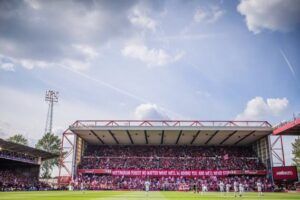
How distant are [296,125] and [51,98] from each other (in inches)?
2062

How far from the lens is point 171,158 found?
2212 inches

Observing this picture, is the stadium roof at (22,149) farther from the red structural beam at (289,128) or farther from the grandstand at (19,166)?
the red structural beam at (289,128)

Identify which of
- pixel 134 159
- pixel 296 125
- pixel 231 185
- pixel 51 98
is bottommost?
pixel 231 185

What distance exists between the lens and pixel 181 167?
2119 inches

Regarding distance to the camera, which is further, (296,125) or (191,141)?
(191,141)

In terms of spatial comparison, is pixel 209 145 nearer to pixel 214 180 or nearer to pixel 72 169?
pixel 214 180

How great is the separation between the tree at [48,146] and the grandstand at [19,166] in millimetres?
24584

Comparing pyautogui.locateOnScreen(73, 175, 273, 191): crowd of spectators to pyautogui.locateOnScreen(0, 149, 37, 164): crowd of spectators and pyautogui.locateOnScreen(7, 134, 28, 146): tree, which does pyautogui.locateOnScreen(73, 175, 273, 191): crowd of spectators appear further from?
pyautogui.locateOnScreen(7, 134, 28, 146): tree

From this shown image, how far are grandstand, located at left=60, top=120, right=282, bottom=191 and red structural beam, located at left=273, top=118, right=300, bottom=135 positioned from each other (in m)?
2.47

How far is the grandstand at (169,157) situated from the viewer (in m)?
49.8

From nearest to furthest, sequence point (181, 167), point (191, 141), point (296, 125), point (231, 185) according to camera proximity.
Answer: point (296, 125), point (231, 185), point (181, 167), point (191, 141)

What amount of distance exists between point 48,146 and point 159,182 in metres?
40.0

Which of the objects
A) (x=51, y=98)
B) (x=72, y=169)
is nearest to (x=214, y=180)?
(x=72, y=169)

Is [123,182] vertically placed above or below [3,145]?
below
